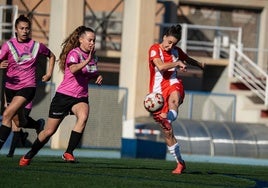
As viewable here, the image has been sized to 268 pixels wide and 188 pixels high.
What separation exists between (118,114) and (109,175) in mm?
17725

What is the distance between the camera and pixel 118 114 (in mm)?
31359

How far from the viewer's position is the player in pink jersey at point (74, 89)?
14.9 m

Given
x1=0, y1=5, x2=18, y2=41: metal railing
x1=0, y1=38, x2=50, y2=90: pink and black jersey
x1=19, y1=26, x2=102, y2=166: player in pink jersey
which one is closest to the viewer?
x1=19, y1=26, x2=102, y2=166: player in pink jersey

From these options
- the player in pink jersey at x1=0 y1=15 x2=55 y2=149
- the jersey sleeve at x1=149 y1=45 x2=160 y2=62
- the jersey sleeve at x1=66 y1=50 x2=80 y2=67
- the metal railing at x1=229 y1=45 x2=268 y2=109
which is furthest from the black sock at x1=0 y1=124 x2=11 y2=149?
the metal railing at x1=229 y1=45 x2=268 y2=109

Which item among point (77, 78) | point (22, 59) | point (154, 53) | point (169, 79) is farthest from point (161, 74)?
point (22, 59)

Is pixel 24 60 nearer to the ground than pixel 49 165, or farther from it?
farther from it

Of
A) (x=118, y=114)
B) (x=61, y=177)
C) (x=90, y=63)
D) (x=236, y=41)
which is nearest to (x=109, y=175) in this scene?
(x=61, y=177)

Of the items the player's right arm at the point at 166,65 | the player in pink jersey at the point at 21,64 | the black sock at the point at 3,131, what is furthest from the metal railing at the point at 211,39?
the player's right arm at the point at 166,65

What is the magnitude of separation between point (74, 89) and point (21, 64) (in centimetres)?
117

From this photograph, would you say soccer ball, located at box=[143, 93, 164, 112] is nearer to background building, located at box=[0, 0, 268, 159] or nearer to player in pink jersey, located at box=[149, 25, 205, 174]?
player in pink jersey, located at box=[149, 25, 205, 174]

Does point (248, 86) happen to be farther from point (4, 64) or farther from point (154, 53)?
point (4, 64)

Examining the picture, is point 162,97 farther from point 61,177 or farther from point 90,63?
point 61,177

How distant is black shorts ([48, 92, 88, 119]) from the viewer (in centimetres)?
1498

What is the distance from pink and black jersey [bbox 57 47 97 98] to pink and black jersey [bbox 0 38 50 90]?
2.61ft
